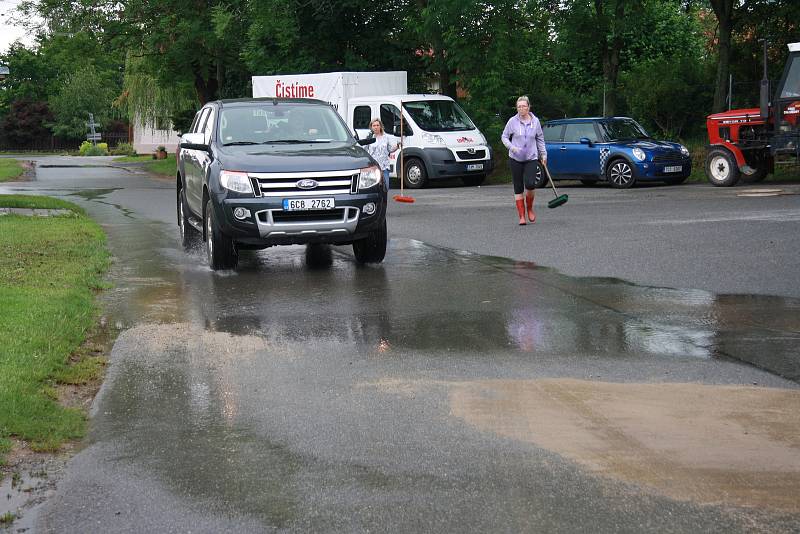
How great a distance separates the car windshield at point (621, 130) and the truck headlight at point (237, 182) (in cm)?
1504

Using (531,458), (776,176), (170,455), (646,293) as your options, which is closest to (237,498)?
(170,455)

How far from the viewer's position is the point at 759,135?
22938 millimetres

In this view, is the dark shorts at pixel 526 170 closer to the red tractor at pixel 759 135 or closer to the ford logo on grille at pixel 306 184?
the ford logo on grille at pixel 306 184

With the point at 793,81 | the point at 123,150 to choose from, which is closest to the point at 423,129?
the point at 793,81

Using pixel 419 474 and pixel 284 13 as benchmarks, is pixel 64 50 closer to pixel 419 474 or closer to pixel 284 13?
pixel 284 13

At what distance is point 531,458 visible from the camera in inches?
209

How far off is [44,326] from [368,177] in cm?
454

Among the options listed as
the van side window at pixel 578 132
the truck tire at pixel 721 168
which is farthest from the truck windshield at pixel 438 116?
the truck tire at pixel 721 168

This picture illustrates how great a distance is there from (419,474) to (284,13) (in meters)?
32.6

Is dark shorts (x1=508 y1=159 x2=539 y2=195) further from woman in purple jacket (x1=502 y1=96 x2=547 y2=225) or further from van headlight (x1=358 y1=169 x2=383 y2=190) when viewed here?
van headlight (x1=358 y1=169 x2=383 y2=190)

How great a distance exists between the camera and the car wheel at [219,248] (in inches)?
477

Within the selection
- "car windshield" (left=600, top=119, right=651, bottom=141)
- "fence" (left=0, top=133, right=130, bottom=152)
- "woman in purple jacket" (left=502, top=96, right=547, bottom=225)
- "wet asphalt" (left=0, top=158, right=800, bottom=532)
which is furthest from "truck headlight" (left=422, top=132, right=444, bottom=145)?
"fence" (left=0, top=133, right=130, bottom=152)

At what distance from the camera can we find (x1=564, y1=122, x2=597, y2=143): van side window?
25.7 meters

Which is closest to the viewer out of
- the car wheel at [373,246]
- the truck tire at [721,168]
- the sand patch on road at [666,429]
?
the sand patch on road at [666,429]
